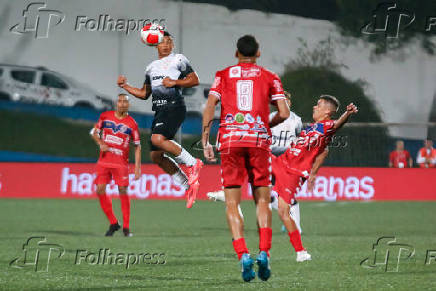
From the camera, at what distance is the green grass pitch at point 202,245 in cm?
852

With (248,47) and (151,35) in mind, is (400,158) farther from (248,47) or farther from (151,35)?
(248,47)

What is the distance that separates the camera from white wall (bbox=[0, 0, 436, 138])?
29.6 m

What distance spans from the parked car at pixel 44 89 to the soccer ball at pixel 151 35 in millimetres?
18665

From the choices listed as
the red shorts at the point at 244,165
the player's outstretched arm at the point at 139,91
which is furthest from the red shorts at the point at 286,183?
the red shorts at the point at 244,165

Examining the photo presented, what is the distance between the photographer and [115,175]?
15.0m

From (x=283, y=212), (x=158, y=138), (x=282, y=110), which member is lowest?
(x=283, y=212)

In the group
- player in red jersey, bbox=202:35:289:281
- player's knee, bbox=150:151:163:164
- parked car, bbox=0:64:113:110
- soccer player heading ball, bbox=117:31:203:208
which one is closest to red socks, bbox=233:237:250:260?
player in red jersey, bbox=202:35:289:281

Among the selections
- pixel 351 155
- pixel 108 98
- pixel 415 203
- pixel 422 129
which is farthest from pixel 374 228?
pixel 108 98

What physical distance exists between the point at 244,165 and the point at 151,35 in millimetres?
3248

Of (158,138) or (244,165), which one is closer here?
(244,165)

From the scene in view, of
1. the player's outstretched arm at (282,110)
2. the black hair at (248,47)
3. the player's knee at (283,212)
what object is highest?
the black hair at (248,47)

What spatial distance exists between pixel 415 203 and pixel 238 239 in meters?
16.6

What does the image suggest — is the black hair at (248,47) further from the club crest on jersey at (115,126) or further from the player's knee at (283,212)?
the club crest on jersey at (115,126)


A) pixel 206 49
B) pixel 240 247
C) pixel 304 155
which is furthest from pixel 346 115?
pixel 206 49
